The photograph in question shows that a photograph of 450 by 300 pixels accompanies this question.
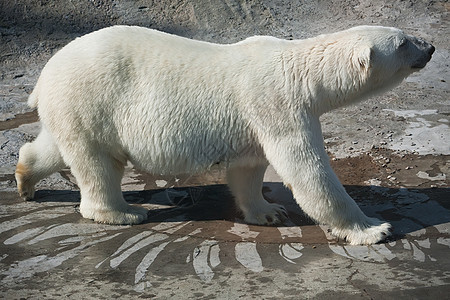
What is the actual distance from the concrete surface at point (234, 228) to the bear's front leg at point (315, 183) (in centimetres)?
12

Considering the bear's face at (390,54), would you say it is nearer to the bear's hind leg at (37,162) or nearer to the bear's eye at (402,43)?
the bear's eye at (402,43)

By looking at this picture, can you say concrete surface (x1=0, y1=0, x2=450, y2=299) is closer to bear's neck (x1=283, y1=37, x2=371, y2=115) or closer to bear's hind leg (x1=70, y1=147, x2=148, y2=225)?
bear's hind leg (x1=70, y1=147, x2=148, y2=225)

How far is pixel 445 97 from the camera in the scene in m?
8.11

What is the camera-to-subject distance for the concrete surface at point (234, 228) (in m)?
4.56

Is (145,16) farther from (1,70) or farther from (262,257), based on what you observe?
(262,257)

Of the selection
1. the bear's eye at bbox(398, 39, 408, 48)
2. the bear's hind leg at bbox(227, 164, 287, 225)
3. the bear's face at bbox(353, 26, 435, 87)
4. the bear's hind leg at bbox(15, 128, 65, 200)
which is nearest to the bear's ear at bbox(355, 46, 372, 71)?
the bear's face at bbox(353, 26, 435, 87)

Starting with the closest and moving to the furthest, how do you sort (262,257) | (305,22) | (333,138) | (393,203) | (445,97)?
(262,257), (393,203), (333,138), (445,97), (305,22)

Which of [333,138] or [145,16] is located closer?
[333,138]

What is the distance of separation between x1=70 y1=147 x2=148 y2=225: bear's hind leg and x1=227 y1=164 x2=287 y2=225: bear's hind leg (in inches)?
29.7

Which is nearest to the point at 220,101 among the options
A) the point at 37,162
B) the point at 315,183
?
the point at 315,183

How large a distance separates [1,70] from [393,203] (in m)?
5.20

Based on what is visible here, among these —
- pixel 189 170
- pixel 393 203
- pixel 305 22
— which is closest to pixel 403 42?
pixel 393 203

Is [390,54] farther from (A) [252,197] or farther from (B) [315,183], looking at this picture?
(A) [252,197]

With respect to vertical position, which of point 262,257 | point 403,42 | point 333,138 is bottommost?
point 262,257
